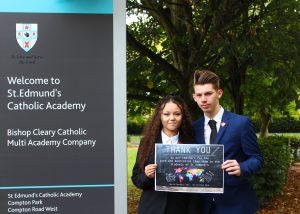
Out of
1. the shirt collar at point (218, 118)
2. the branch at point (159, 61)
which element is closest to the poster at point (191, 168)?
the shirt collar at point (218, 118)

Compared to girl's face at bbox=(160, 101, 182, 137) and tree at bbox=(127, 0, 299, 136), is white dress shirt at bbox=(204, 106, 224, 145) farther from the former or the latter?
tree at bbox=(127, 0, 299, 136)

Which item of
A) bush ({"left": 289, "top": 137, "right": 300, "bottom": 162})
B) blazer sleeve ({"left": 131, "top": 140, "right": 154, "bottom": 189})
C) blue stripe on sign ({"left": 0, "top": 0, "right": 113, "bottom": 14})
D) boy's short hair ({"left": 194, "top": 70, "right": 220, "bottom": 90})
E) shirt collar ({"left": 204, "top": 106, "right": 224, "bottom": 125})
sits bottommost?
bush ({"left": 289, "top": 137, "right": 300, "bottom": 162})

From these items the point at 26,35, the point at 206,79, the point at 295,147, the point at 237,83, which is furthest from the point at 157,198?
the point at 295,147

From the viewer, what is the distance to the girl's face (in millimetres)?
3447

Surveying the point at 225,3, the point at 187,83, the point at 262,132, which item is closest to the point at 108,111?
the point at 225,3

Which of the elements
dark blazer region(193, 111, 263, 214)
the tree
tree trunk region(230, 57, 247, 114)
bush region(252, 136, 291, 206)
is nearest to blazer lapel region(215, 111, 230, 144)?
dark blazer region(193, 111, 263, 214)

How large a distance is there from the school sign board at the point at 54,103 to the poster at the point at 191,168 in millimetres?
409

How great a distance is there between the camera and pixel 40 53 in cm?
338

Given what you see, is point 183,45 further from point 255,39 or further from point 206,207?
point 206,207

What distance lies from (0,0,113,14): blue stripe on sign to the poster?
3.45 feet

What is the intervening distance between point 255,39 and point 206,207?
13.5 feet

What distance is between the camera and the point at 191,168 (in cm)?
337

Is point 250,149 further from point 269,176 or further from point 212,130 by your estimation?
point 269,176

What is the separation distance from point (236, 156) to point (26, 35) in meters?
1.71
